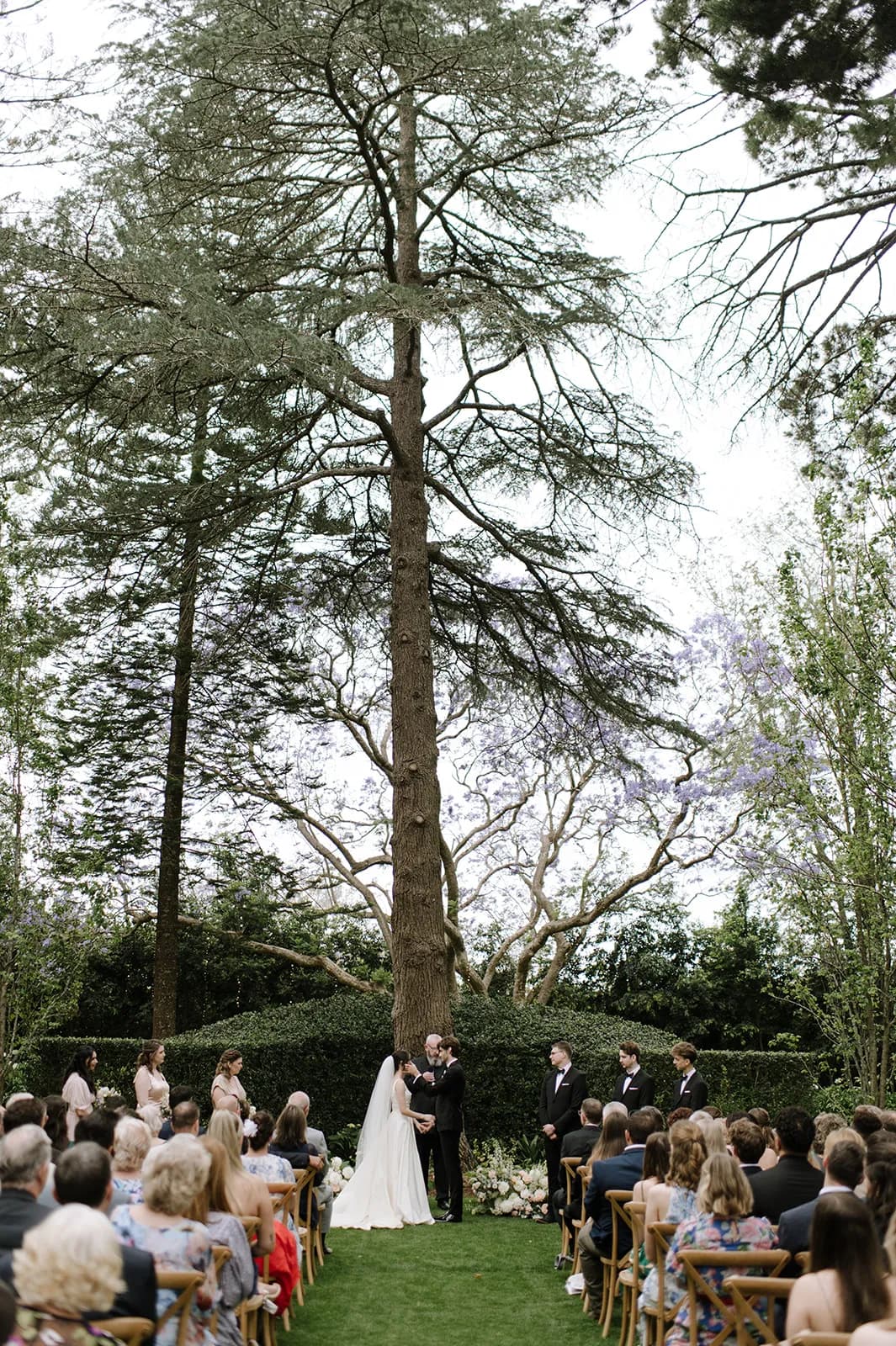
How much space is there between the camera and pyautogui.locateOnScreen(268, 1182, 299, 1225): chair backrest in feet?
21.3

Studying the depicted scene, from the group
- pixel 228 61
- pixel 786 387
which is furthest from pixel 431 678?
pixel 228 61

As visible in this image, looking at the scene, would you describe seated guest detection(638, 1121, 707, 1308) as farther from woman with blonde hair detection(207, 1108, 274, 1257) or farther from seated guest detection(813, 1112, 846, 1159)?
woman with blonde hair detection(207, 1108, 274, 1257)

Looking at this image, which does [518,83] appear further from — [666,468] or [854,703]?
[854,703]

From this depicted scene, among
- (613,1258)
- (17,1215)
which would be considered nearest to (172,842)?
(613,1258)

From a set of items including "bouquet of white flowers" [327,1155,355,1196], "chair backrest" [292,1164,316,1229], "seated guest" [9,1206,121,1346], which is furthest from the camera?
"bouquet of white flowers" [327,1155,355,1196]

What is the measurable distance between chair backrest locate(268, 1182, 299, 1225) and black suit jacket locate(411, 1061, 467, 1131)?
321cm

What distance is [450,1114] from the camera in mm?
9883

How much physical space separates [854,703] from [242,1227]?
6.71 metres

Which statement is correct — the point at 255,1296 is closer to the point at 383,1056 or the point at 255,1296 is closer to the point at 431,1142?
the point at 431,1142

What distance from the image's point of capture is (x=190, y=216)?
11.0 meters

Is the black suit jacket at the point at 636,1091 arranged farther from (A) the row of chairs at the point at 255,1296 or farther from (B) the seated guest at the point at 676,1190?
(B) the seated guest at the point at 676,1190

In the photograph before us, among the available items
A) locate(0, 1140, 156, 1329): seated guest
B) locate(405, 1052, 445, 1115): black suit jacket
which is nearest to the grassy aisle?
locate(405, 1052, 445, 1115): black suit jacket

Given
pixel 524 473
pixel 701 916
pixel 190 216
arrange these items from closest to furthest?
1. pixel 190 216
2. pixel 524 473
3. pixel 701 916

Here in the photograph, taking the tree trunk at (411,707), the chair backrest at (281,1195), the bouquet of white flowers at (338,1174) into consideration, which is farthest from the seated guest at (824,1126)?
the tree trunk at (411,707)
